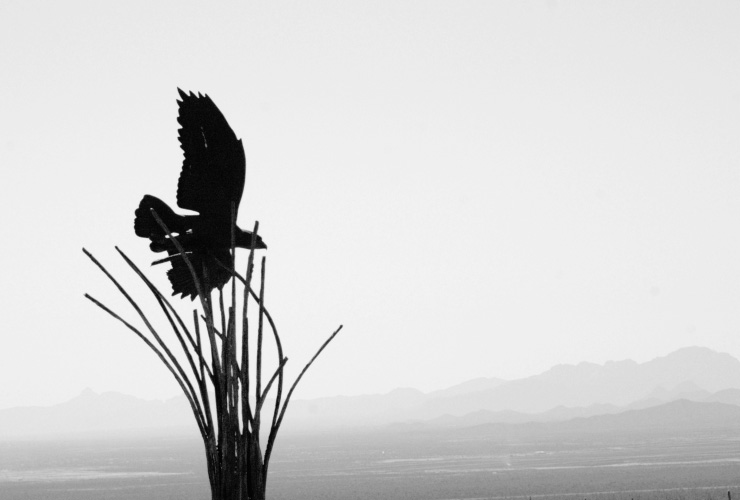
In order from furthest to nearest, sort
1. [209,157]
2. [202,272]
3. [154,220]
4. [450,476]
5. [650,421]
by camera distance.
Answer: [650,421], [450,476], [202,272], [154,220], [209,157]

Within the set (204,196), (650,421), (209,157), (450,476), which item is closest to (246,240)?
(204,196)

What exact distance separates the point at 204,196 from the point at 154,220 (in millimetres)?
428

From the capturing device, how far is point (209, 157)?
6.26 m

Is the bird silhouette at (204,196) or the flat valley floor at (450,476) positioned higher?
the bird silhouette at (204,196)

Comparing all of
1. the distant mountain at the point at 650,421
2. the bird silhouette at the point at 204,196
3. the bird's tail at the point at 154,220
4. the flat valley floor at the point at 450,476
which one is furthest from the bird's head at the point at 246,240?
the distant mountain at the point at 650,421

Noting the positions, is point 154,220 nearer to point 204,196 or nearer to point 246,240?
point 204,196

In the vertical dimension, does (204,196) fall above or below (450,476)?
above

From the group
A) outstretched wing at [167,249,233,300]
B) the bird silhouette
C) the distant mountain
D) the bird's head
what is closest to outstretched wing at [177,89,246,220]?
the bird silhouette

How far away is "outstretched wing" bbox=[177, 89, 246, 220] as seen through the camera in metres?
6.22

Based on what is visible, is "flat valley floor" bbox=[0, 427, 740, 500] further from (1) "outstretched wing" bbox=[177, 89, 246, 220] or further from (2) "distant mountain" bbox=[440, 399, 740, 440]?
(2) "distant mountain" bbox=[440, 399, 740, 440]

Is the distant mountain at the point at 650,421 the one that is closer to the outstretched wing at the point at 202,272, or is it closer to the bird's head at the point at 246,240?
the outstretched wing at the point at 202,272

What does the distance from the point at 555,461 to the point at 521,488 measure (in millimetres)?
24170

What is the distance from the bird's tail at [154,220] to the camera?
642cm

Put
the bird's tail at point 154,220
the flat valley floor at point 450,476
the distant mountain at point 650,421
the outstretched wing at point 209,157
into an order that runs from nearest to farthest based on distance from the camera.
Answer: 1. the outstretched wing at point 209,157
2. the bird's tail at point 154,220
3. the flat valley floor at point 450,476
4. the distant mountain at point 650,421
